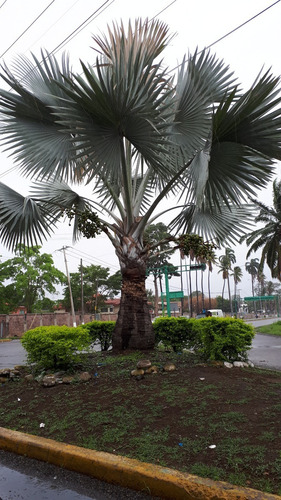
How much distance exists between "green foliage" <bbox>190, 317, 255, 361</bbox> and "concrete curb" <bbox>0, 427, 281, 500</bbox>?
3.45 meters

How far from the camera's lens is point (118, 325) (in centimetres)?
714

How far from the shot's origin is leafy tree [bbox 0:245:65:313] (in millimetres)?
39206

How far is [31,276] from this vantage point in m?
39.7

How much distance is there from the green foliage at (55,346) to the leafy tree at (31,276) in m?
33.5

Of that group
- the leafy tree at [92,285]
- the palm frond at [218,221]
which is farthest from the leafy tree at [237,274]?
the palm frond at [218,221]

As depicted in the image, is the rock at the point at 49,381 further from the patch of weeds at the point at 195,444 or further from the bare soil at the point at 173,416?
the patch of weeds at the point at 195,444

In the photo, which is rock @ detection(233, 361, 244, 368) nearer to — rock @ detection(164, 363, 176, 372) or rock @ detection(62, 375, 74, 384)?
rock @ detection(164, 363, 176, 372)

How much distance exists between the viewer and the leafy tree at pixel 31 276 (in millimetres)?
39206

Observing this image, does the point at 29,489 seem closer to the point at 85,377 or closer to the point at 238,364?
the point at 85,377

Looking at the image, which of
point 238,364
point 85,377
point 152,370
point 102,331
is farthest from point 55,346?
point 238,364

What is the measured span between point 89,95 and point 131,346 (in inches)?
166

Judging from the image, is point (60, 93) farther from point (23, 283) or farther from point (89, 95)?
point (23, 283)

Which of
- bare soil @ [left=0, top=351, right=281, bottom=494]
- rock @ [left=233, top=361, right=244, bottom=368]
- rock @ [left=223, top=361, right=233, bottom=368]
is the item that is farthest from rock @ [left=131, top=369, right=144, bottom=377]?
rock @ [left=233, top=361, right=244, bottom=368]

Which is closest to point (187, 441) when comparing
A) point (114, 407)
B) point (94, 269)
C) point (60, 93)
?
point (114, 407)
